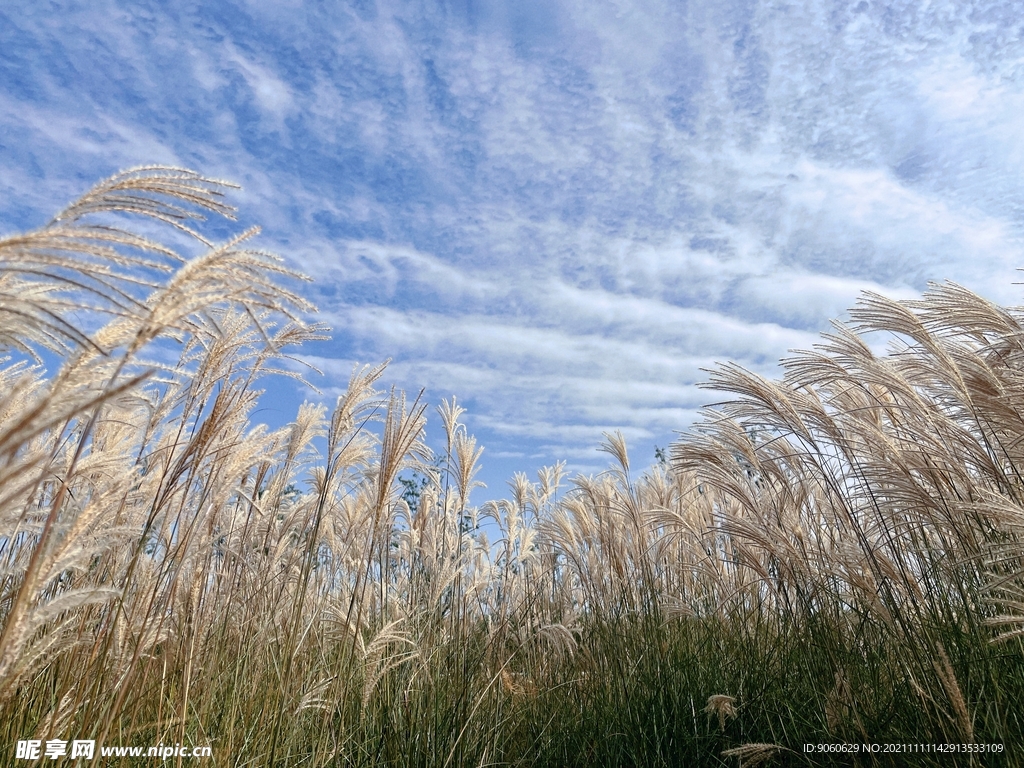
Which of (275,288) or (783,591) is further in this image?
Answer: (783,591)

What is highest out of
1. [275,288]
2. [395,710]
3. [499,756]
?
[275,288]

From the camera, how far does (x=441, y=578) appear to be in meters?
3.75

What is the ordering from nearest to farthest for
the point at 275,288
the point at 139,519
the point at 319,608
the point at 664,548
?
the point at 275,288, the point at 139,519, the point at 319,608, the point at 664,548

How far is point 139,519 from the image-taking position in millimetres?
2627

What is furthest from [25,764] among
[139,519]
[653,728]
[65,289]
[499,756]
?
[653,728]

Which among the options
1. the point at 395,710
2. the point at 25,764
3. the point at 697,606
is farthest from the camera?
the point at 697,606

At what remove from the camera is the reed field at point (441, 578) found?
1653 mm

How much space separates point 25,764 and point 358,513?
335cm

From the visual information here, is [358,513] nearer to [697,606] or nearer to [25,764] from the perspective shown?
[697,606]

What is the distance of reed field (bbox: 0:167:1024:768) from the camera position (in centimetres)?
165

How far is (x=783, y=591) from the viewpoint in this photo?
12.0ft

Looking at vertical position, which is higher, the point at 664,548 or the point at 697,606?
the point at 664,548

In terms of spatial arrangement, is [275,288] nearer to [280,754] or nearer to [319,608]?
[280,754]

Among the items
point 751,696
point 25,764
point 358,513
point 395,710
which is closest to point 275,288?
point 25,764
